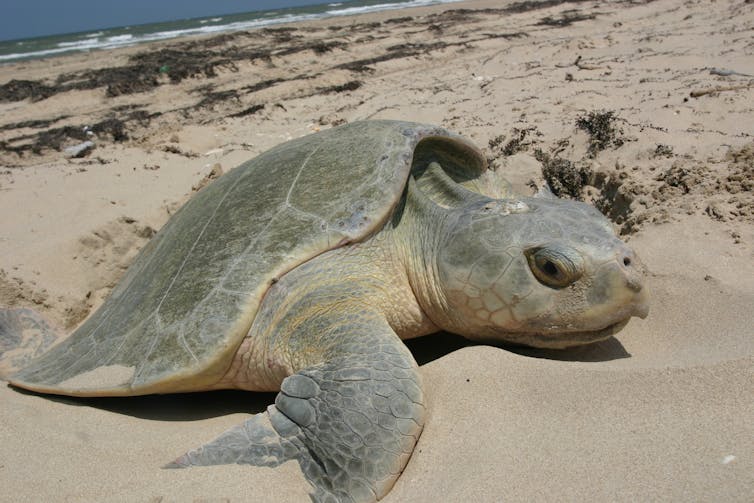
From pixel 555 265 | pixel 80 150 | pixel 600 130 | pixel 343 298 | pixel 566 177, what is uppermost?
pixel 555 265

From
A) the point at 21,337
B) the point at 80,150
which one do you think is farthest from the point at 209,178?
the point at 80,150

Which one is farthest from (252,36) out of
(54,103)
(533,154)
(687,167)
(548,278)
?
(548,278)

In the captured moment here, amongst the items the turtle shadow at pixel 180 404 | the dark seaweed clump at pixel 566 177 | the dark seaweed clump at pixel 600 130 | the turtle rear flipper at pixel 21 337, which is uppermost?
the dark seaweed clump at pixel 600 130

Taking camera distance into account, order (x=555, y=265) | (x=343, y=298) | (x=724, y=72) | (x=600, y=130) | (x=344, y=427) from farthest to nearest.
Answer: (x=724, y=72) → (x=600, y=130) → (x=343, y=298) → (x=555, y=265) → (x=344, y=427)

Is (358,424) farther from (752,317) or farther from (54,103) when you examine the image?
(54,103)

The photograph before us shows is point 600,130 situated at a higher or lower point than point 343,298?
lower

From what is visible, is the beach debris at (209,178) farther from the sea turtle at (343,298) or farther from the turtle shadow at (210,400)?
the turtle shadow at (210,400)

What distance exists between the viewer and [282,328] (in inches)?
68.6

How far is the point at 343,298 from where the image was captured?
1.75 m

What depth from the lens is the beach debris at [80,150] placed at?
15.8 feet

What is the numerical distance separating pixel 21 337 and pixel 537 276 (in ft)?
8.08

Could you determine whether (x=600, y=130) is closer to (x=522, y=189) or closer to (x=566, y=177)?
(x=566, y=177)

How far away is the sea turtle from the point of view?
143 centimetres

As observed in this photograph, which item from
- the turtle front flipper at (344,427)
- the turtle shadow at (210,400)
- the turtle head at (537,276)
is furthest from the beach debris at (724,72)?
the turtle front flipper at (344,427)
